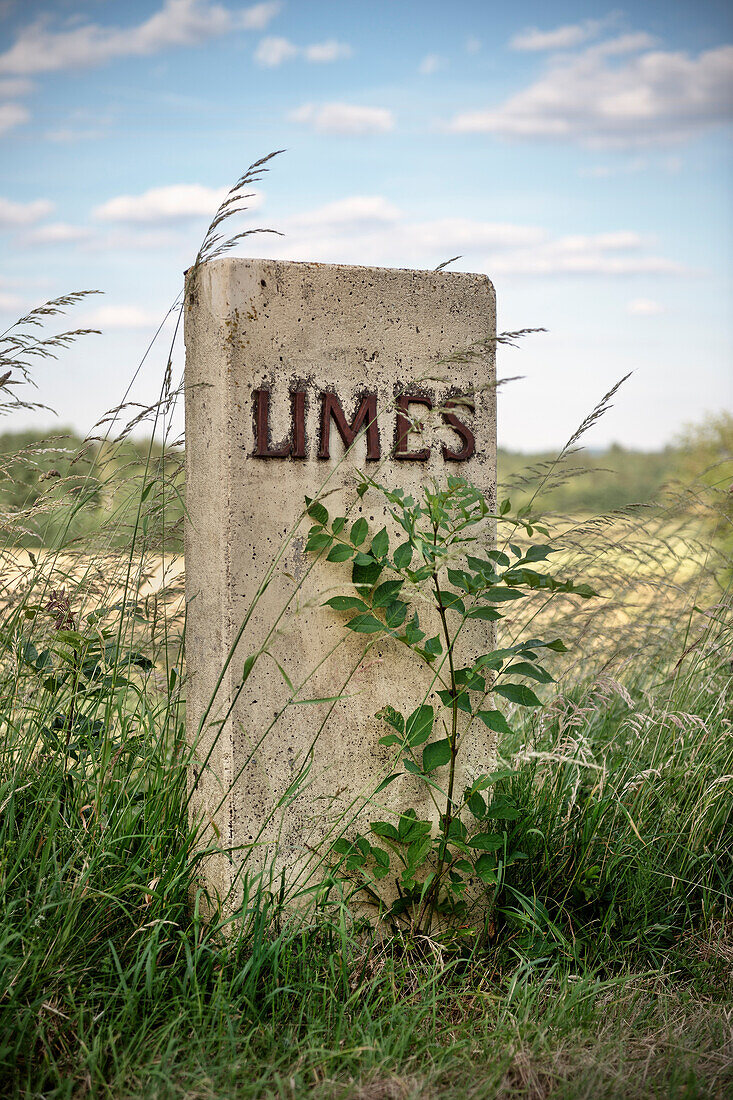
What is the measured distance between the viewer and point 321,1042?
6.17ft

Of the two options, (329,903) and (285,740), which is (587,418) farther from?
(329,903)

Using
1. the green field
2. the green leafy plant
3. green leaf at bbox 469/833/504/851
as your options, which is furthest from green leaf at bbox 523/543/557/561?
green leaf at bbox 469/833/504/851

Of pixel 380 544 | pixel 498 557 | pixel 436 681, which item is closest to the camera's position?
pixel 380 544

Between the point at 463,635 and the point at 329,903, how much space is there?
0.83 meters

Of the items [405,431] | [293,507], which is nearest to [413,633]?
[293,507]

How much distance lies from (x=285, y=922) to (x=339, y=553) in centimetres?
95

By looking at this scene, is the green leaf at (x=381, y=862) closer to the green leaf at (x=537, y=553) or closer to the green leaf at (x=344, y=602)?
the green leaf at (x=344, y=602)

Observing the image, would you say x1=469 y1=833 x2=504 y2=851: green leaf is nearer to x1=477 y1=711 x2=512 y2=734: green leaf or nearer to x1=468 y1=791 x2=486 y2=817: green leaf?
x1=468 y1=791 x2=486 y2=817: green leaf

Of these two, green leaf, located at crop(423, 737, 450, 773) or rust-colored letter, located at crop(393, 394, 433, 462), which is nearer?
green leaf, located at crop(423, 737, 450, 773)

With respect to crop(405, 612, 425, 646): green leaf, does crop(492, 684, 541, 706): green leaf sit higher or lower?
lower

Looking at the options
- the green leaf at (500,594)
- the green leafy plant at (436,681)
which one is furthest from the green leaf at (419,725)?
the green leaf at (500,594)

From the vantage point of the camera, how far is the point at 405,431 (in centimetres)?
252

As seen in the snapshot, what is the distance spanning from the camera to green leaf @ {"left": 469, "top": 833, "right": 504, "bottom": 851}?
243 centimetres

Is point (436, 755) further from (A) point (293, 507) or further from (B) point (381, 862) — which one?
(A) point (293, 507)
